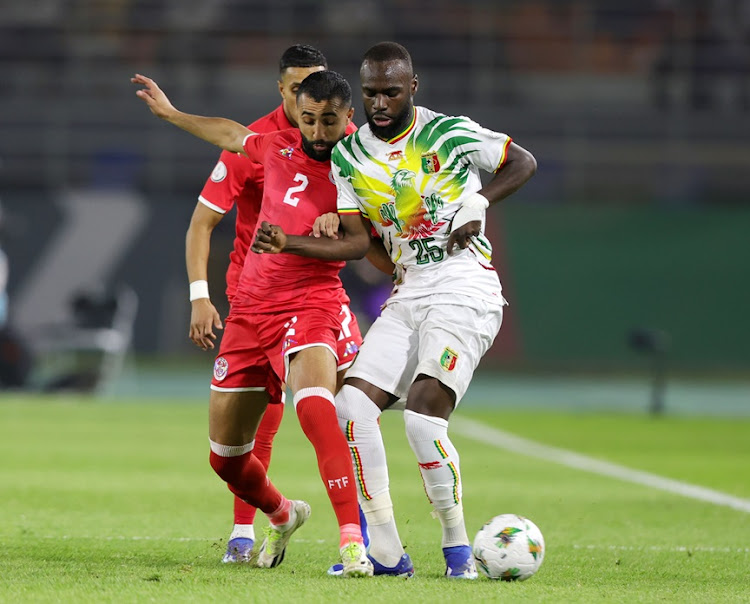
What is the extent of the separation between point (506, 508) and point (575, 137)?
1797 cm

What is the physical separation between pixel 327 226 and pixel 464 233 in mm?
606

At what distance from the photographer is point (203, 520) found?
7.71 m

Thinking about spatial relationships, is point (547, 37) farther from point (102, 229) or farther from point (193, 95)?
point (102, 229)

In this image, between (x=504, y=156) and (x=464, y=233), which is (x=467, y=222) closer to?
(x=464, y=233)

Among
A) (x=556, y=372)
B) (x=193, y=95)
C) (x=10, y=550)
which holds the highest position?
(x=193, y=95)

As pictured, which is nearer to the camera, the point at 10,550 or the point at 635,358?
the point at 10,550

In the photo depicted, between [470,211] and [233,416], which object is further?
[233,416]

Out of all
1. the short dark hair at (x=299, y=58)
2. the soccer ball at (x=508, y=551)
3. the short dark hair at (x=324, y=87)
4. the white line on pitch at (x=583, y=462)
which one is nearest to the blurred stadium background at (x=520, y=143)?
the white line on pitch at (x=583, y=462)

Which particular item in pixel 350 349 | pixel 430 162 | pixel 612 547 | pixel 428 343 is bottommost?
pixel 612 547

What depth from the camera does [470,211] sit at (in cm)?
543

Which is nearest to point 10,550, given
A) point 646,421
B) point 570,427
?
point 570,427

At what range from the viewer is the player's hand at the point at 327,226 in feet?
18.5

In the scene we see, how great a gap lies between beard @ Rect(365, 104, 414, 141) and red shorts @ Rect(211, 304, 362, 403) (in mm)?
772

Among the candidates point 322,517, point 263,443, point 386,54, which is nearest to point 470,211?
point 386,54
